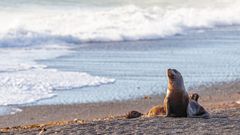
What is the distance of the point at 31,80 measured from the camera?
1524cm

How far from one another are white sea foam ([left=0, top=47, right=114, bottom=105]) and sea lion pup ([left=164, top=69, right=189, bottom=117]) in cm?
362

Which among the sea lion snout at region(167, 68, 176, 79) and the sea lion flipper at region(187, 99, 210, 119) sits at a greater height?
the sea lion snout at region(167, 68, 176, 79)

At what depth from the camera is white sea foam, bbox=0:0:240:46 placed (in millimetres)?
24578

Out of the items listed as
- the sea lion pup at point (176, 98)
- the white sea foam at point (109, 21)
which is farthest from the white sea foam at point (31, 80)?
the white sea foam at point (109, 21)

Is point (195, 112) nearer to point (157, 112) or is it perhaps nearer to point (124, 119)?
point (157, 112)

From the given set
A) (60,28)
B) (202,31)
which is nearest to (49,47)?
(60,28)

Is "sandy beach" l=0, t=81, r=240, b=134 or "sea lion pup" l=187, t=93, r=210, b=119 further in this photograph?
"sea lion pup" l=187, t=93, r=210, b=119

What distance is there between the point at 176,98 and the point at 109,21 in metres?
19.0

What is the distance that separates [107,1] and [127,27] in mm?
10643

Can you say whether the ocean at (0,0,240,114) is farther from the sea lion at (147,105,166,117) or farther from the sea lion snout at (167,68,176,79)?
the sea lion snout at (167,68,176,79)

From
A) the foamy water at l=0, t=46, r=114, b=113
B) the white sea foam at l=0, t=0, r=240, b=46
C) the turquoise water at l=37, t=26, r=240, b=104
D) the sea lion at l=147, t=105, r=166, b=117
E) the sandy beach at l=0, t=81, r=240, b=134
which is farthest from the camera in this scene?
the white sea foam at l=0, t=0, r=240, b=46

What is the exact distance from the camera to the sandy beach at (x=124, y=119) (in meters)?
9.45

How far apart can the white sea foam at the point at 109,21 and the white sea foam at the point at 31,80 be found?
5690 mm

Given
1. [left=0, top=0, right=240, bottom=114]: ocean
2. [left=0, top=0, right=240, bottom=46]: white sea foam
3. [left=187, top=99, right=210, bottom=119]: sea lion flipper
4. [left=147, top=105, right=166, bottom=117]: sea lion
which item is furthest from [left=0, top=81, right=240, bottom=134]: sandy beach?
[left=0, top=0, right=240, bottom=46]: white sea foam
